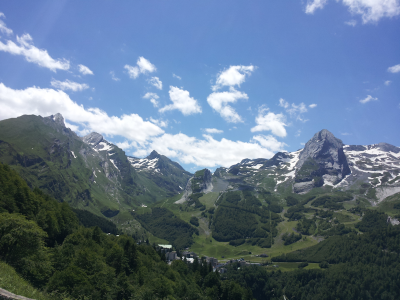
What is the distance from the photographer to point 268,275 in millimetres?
187125

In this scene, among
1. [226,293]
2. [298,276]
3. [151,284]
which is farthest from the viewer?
[298,276]

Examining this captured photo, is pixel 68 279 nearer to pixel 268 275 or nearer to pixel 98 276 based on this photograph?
pixel 98 276

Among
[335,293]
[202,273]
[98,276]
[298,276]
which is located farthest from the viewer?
[298,276]

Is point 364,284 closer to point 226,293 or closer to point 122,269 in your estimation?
point 226,293

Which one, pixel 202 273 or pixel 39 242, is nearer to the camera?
pixel 39 242

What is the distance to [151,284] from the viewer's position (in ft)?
223

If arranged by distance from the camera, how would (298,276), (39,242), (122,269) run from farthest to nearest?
1. (298,276)
2. (122,269)
3. (39,242)

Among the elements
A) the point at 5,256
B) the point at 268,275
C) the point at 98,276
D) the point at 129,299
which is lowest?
the point at 268,275

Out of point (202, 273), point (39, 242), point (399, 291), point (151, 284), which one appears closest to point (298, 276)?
point (399, 291)

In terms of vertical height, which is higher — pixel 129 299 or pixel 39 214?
pixel 39 214

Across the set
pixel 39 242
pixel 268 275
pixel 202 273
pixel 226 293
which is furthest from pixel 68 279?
pixel 268 275

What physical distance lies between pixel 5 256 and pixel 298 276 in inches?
7842

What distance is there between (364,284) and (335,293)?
79.0 feet

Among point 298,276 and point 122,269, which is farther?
point 298,276
